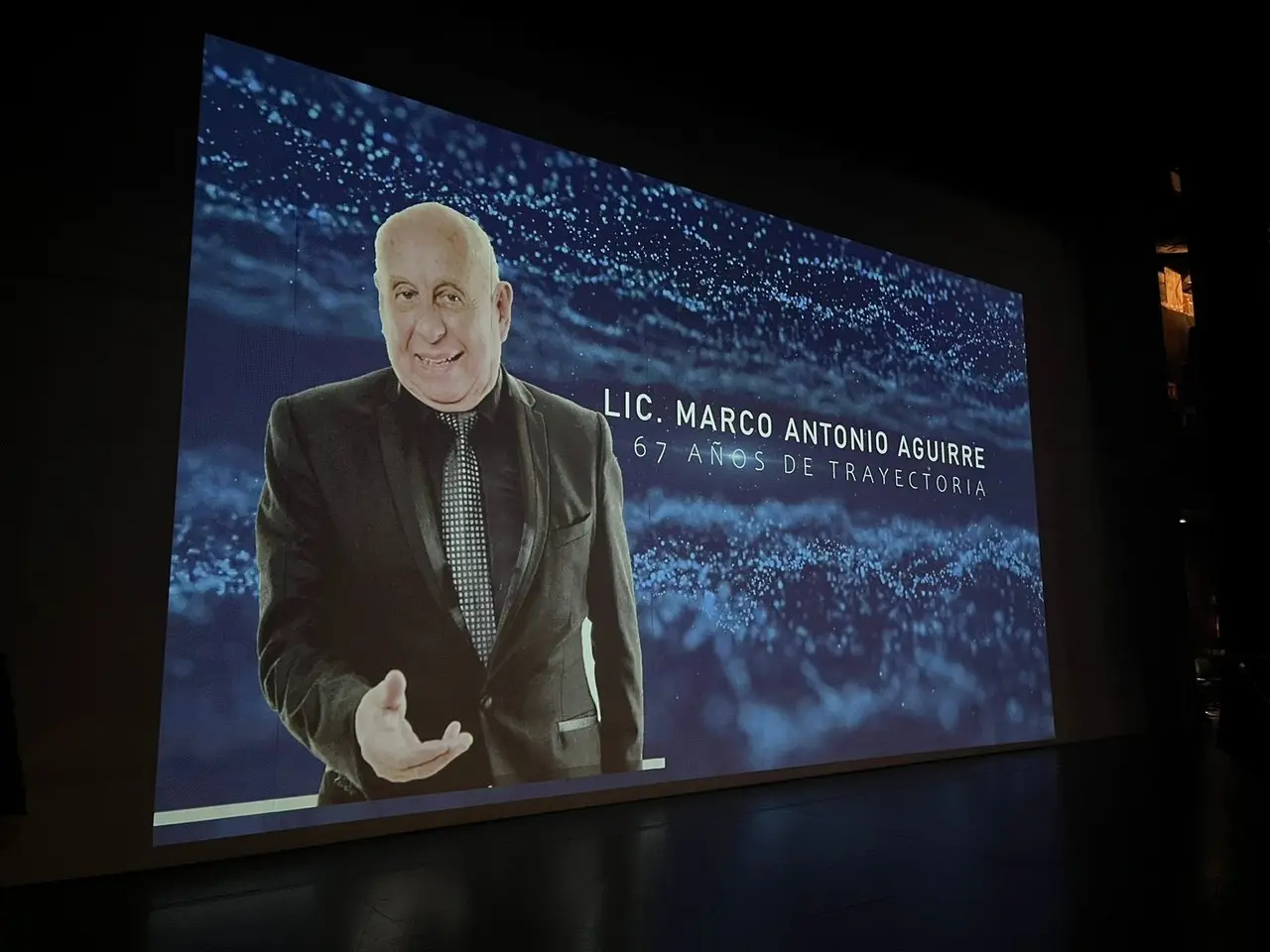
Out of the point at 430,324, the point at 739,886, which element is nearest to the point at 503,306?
the point at 430,324

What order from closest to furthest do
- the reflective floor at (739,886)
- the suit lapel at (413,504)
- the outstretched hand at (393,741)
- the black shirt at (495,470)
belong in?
the reflective floor at (739,886) < the outstretched hand at (393,741) < the suit lapel at (413,504) < the black shirt at (495,470)

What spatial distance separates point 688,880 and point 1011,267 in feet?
17.2

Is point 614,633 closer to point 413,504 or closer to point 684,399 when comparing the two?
point 413,504

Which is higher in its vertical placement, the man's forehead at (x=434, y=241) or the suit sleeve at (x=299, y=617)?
the man's forehead at (x=434, y=241)

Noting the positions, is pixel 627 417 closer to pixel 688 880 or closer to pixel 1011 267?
pixel 688 880

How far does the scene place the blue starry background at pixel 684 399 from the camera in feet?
10.6

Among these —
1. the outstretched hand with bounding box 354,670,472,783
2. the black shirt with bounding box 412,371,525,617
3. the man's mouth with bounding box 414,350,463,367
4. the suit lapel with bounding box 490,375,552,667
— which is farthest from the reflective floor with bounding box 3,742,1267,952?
the man's mouth with bounding box 414,350,463,367

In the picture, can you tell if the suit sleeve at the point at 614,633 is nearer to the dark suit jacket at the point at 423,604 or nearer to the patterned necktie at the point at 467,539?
the dark suit jacket at the point at 423,604

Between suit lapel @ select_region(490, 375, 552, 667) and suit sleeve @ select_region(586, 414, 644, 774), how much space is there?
29cm

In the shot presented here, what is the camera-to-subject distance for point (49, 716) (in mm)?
2877

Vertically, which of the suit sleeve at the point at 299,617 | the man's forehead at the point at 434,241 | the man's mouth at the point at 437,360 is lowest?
the suit sleeve at the point at 299,617

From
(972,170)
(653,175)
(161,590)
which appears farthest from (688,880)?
(972,170)

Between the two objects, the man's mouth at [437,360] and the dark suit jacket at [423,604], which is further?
the man's mouth at [437,360]

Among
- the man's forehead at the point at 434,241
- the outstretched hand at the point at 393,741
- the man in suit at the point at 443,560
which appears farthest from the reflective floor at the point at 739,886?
the man's forehead at the point at 434,241
